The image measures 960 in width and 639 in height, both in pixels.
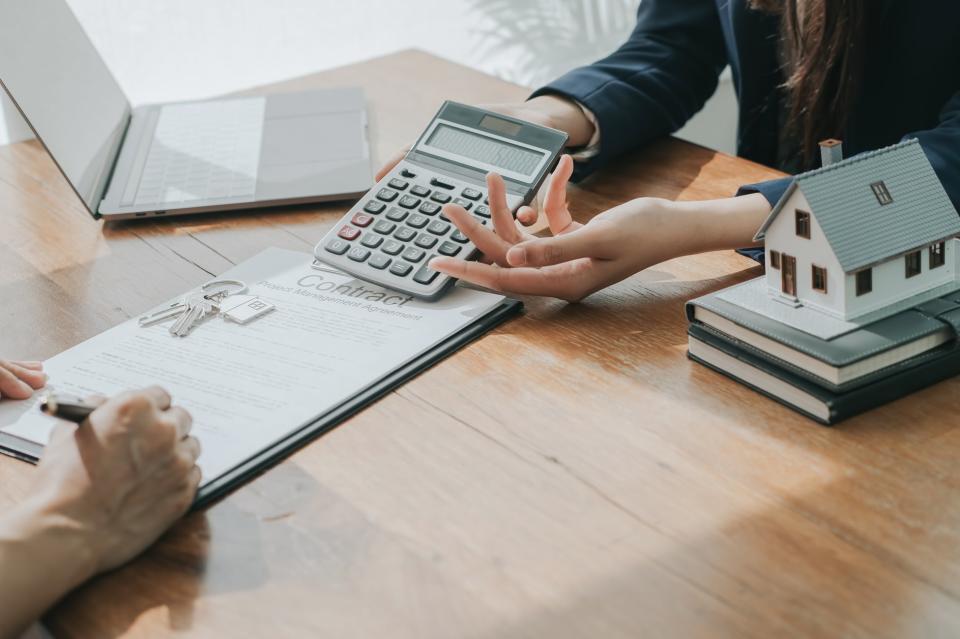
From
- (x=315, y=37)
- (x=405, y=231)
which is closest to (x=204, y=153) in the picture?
(x=405, y=231)

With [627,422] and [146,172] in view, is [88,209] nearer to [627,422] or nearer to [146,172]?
[146,172]

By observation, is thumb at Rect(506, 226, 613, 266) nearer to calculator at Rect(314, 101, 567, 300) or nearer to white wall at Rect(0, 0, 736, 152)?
calculator at Rect(314, 101, 567, 300)

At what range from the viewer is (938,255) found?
2.33ft

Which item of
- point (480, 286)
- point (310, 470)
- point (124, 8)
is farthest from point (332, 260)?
point (124, 8)

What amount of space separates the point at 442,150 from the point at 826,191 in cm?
42

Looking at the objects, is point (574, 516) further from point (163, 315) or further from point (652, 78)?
point (652, 78)

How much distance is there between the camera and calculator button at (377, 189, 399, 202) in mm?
924

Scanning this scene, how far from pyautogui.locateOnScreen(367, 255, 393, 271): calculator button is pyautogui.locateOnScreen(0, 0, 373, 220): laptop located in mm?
226

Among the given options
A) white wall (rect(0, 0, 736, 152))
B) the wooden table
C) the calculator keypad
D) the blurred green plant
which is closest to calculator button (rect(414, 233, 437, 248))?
the calculator keypad

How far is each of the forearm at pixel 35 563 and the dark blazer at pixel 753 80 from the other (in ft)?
2.15

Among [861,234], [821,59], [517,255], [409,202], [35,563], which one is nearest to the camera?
Answer: [35,563]

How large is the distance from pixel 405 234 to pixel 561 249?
0.51ft

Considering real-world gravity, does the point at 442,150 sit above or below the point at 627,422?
above

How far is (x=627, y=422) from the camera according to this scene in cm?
68
